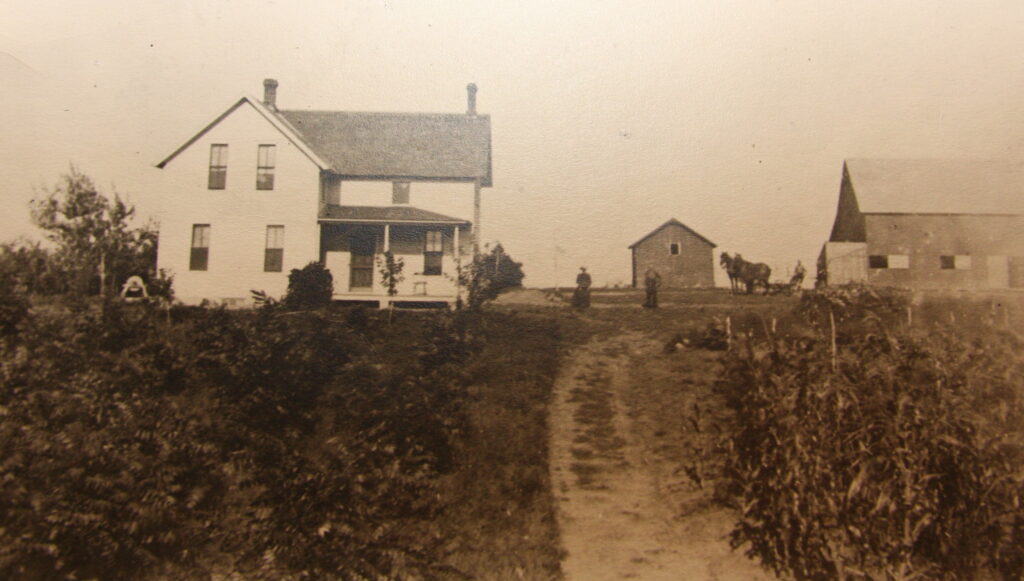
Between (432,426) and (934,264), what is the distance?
4.64m

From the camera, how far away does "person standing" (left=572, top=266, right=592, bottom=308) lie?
5548 mm

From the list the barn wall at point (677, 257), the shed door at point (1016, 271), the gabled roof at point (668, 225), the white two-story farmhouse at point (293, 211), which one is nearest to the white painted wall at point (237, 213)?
the white two-story farmhouse at point (293, 211)

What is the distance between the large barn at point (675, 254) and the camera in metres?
5.58

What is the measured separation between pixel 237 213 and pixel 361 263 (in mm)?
1462

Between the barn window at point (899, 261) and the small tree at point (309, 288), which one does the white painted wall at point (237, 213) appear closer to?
the small tree at point (309, 288)

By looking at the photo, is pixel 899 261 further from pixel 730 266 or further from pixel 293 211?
pixel 293 211

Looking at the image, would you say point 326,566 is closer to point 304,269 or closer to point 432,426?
point 432,426

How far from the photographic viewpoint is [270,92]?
487 centimetres

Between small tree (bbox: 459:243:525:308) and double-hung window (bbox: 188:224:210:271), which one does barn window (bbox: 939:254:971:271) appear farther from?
double-hung window (bbox: 188:224:210:271)

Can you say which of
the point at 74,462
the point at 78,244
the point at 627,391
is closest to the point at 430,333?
the point at 627,391

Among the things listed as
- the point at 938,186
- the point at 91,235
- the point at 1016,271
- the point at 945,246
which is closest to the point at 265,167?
the point at 91,235

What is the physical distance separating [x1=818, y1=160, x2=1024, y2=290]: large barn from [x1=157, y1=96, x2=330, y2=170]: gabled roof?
558cm

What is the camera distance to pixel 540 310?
6.55 meters

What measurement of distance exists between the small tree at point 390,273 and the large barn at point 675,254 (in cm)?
264
